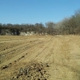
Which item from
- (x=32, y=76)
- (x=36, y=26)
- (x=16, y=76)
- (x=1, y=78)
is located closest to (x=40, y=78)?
(x=32, y=76)

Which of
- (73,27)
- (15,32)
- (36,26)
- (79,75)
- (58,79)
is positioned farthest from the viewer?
(36,26)

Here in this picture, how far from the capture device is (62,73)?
962cm

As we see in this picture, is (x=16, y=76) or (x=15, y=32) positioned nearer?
(x=16, y=76)

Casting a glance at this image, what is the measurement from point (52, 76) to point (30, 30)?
86.2 meters

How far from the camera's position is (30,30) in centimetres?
9481

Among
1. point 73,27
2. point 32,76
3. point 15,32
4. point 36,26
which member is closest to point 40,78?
point 32,76

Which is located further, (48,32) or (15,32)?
(48,32)

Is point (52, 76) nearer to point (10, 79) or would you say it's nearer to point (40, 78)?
point (40, 78)

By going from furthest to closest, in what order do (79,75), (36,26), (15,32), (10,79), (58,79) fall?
(36,26) < (15,32) < (79,75) < (58,79) < (10,79)

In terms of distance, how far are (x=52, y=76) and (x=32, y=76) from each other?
94 cm

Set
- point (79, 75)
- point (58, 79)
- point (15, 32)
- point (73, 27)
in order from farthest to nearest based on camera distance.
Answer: point (15, 32) < point (73, 27) < point (79, 75) < point (58, 79)

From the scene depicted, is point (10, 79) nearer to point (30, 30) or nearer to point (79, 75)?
point (79, 75)

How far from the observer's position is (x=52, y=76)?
894cm

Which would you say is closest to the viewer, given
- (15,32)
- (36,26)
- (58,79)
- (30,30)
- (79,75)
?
(58,79)
